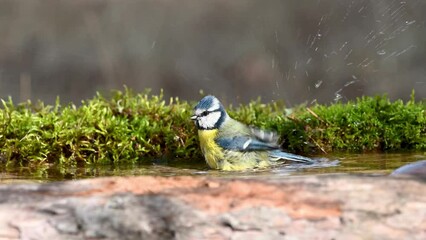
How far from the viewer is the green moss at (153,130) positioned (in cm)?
347

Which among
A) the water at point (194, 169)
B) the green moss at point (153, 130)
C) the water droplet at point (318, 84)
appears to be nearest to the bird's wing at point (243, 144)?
the water at point (194, 169)

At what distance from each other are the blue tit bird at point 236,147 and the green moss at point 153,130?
18cm

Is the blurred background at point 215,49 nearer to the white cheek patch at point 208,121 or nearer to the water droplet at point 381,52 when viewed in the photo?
the water droplet at point 381,52

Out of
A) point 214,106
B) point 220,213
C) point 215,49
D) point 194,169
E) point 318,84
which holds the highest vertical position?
point 215,49

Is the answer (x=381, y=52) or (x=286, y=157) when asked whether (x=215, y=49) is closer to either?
(x=381, y=52)

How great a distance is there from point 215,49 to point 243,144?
22.0ft

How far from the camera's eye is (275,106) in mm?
4516

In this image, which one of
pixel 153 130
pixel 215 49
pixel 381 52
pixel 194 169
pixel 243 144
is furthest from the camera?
pixel 215 49

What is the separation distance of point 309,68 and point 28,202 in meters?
7.50

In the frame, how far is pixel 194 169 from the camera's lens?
10.9ft

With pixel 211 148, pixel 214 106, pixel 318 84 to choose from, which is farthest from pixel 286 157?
pixel 318 84

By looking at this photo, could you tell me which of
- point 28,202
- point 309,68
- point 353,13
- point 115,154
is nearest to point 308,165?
point 115,154

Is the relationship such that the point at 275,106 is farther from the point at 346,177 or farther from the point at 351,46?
the point at 351,46

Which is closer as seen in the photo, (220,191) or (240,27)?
(220,191)
